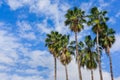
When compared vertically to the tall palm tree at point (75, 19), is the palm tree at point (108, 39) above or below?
below

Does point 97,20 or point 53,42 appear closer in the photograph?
point 97,20

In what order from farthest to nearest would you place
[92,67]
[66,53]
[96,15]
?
[66,53] → [92,67] → [96,15]

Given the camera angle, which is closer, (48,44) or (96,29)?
(96,29)

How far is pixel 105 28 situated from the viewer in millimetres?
70438

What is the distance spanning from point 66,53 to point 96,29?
481 inches

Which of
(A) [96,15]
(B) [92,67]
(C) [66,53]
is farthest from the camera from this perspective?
(C) [66,53]

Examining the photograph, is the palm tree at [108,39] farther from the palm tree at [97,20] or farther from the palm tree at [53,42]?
the palm tree at [53,42]

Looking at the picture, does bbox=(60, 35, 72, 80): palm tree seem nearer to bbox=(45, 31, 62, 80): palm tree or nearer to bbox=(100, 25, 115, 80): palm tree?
bbox=(45, 31, 62, 80): palm tree

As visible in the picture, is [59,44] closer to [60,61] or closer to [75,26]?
[60,61]

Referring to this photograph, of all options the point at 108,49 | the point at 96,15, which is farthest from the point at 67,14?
the point at 108,49

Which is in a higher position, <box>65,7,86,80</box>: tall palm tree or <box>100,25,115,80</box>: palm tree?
<box>65,7,86,80</box>: tall palm tree

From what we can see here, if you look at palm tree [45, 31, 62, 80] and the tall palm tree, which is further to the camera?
palm tree [45, 31, 62, 80]

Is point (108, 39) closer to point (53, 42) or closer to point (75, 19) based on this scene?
point (75, 19)

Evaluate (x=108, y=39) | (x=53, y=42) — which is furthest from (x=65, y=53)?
(x=108, y=39)
